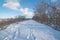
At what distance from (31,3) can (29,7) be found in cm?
6

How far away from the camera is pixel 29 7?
1.92m

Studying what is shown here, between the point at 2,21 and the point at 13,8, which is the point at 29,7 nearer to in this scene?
the point at 13,8

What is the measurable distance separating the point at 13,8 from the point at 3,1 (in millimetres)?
161

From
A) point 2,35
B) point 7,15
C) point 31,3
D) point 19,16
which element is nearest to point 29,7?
point 31,3

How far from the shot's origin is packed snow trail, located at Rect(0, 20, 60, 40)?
184 centimetres

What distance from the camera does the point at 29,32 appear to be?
6.20 ft

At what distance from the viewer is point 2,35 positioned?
6.13ft

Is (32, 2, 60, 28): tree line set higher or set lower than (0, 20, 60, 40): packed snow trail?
higher

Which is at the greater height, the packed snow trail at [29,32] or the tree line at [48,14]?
the tree line at [48,14]

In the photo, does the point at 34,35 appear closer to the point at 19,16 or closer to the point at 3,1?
the point at 19,16

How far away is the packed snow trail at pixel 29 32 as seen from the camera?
184cm

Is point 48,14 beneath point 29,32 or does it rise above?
above

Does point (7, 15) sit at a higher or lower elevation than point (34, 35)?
higher

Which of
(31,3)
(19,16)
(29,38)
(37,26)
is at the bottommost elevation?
(29,38)
